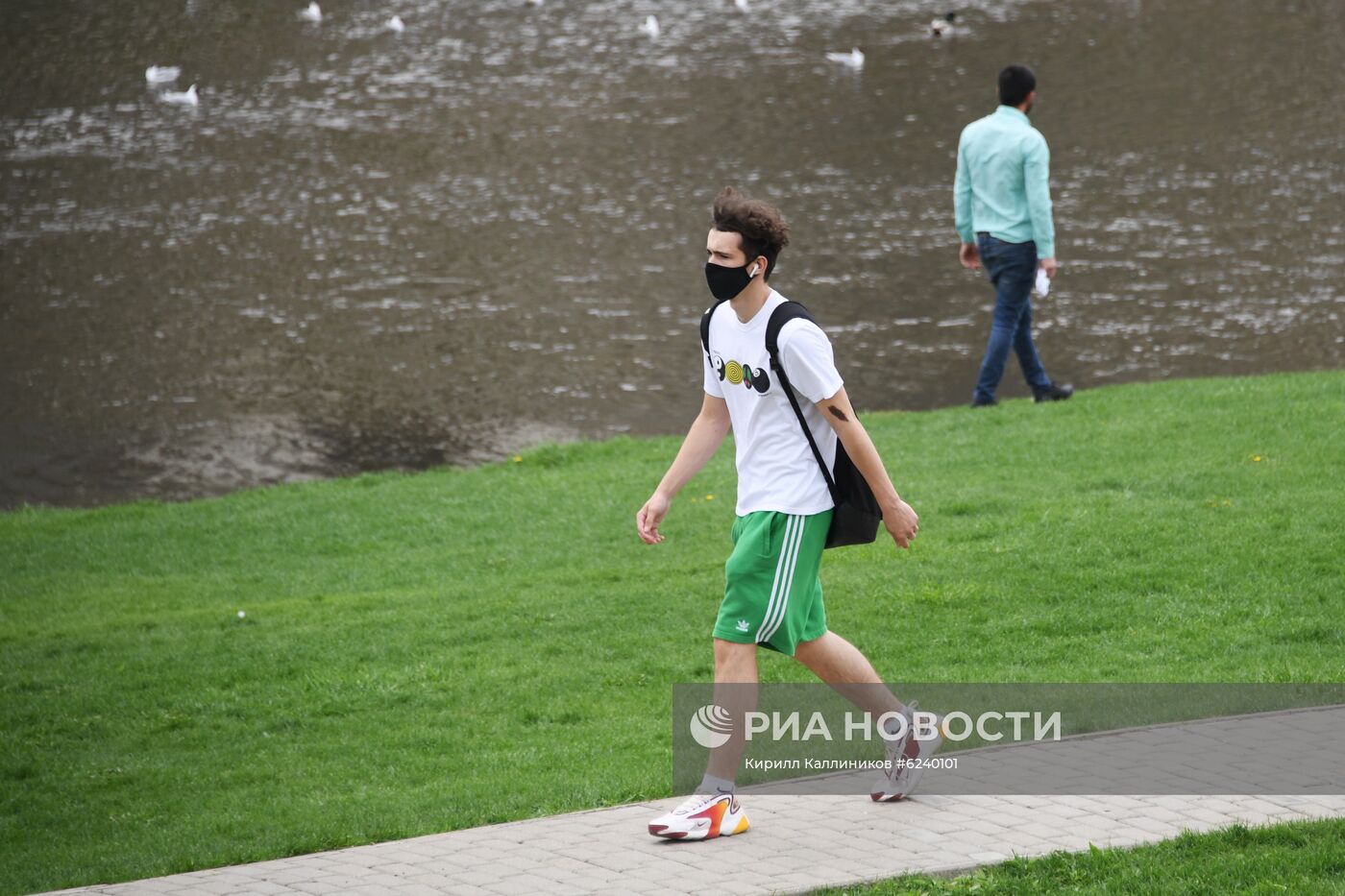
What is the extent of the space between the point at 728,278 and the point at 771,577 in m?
0.99

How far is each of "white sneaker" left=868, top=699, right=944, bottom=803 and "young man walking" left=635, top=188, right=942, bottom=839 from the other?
41 cm

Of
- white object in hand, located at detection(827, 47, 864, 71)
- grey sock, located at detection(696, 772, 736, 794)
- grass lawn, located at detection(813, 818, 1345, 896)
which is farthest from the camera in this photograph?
white object in hand, located at detection(827, 47, 864, 71)

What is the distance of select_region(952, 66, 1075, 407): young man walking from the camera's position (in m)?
11.3

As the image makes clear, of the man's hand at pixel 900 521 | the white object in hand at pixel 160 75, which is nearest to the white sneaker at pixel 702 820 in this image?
the man's hand at pixel 900 521

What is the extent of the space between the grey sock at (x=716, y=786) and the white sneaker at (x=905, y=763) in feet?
1.94

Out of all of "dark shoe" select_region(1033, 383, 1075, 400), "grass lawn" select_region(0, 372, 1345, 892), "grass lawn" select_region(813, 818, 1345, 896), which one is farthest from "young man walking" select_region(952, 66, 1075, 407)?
"grass lawn" select_region(813, 818, 1345, 896)

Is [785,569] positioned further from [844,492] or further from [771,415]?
Answer: [771,415]

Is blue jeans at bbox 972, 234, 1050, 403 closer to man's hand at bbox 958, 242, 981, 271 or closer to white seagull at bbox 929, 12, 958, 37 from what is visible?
man's hand at bbox 958, 242, 981, 271

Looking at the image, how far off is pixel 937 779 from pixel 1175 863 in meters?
1.11

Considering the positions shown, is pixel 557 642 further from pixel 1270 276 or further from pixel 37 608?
pixel 1270 276

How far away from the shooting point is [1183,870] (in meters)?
4.70

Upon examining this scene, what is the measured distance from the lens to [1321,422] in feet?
33.9

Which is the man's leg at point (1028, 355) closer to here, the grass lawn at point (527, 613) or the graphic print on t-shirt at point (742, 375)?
the grass lawn at point (527, 613)

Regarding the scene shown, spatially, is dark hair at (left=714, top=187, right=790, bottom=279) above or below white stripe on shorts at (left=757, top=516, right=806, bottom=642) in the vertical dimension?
above
